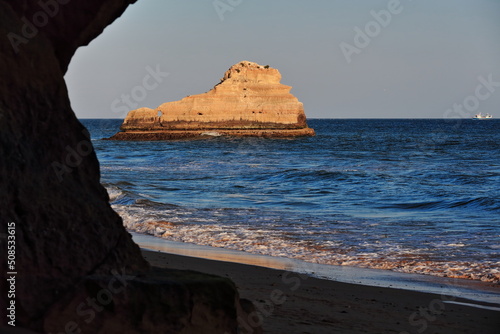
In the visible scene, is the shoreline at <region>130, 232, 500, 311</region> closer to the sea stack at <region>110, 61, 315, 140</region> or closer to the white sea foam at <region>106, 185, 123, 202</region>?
the white sea foam at <region>106, 185, 123, 202</region>

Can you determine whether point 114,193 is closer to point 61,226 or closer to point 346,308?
point 346,308

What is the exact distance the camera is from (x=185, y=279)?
4.04 m

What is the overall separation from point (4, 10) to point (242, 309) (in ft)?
7.82

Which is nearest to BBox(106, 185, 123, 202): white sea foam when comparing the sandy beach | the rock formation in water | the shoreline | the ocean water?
the ocean water

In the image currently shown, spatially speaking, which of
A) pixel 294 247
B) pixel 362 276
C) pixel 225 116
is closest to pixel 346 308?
pixel 362 276

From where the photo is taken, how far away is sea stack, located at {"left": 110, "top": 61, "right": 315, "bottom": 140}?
76125 mm

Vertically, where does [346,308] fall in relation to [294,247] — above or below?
above

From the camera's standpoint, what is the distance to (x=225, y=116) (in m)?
76.7

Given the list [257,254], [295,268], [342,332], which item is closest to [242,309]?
[342,332]

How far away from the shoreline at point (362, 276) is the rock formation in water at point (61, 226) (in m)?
3.99

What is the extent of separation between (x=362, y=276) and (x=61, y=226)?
5.24 m

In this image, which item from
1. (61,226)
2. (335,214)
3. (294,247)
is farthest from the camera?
(335,214)

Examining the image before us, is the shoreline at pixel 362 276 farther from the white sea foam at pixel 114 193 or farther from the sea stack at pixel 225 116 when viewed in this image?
the sea stack at pixel 225 116

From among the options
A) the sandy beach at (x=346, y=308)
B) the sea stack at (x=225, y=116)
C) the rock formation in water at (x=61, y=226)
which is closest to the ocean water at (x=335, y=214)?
the sandy beach at (x=346, y=308)
